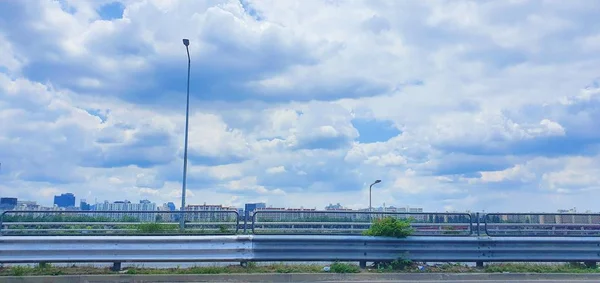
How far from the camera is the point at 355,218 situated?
15.0m

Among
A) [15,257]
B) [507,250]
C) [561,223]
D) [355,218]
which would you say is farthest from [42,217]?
[561,223]

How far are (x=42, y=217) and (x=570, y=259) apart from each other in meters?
13.5

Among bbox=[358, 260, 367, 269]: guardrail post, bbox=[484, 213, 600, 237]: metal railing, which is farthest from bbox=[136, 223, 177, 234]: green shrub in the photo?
bbox=[484, 213, 600, 237]: metal railing

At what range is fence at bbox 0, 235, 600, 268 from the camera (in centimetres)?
1029

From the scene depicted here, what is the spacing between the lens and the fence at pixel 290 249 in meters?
10.3

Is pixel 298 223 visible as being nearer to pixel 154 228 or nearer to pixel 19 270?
pixel 154 228

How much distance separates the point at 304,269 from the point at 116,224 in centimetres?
661

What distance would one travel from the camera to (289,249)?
10.8 metres

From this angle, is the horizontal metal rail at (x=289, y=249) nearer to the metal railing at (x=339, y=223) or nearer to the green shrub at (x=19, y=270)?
the green shrub at (x=19, y=270)

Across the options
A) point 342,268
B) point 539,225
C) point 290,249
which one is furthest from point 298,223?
point 539,225

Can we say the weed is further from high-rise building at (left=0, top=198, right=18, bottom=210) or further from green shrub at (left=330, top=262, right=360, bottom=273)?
high-rise building at (left=0, top=198, right=18, bottom=210)

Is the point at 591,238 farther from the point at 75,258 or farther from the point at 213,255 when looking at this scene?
the point at 75,258

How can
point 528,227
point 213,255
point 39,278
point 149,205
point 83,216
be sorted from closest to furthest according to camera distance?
point 39,278, point 213,255, point 528,227, point 83,216, point 149,205

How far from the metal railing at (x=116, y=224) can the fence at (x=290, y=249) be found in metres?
2.95
